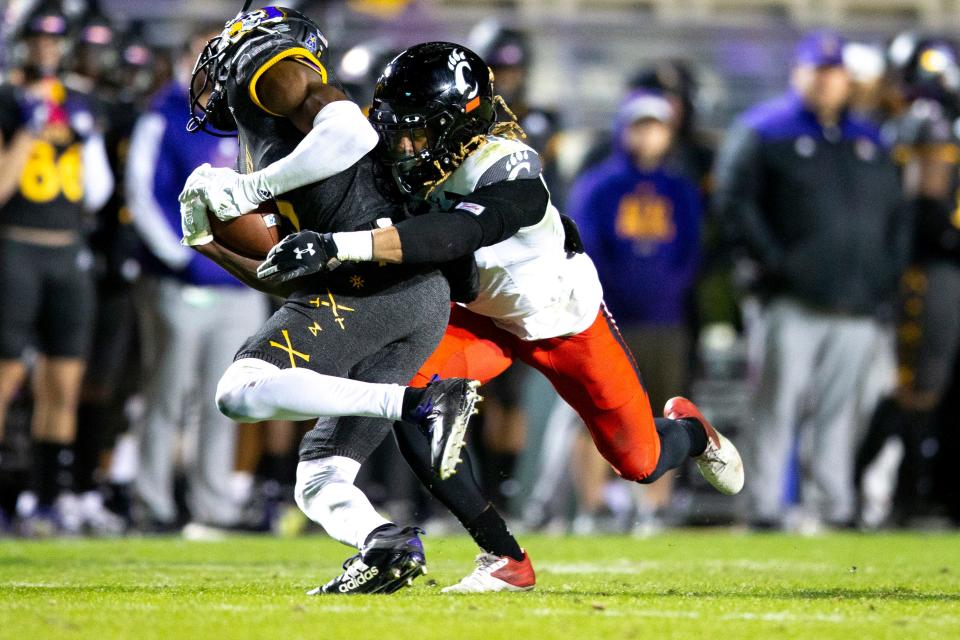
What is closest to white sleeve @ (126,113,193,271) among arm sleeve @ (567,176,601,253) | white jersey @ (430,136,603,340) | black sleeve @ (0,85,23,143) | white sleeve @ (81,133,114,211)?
white sleeve @ (81,133,114,211)

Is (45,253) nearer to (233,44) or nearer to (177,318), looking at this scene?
(177,318)

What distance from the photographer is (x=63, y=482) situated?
8039 millimetres

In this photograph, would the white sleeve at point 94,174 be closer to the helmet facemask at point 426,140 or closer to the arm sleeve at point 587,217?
the arm sleeve at point 587,217

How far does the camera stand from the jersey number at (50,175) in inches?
314

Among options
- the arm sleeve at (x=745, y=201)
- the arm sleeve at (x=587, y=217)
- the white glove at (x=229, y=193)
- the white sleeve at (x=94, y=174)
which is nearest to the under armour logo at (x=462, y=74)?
the white glove at (x=229, y=193)

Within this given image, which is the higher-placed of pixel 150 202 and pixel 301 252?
pixel 150 202

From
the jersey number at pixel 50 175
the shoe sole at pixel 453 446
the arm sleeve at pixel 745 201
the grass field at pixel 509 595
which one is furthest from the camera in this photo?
the arm sleeve at pixel 745 201

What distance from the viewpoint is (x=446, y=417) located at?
4.22 meters

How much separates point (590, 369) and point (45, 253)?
143 inches

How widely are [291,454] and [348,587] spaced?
431 cm

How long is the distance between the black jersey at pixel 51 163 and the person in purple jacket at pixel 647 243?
2.56 meters

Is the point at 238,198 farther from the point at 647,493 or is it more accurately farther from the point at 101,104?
the point at 647,493

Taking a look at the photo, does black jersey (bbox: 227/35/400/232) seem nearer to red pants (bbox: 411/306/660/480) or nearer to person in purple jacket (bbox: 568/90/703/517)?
red pants (bbox: 411/306/660/480)

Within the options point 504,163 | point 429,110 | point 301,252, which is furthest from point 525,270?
point 301,252
